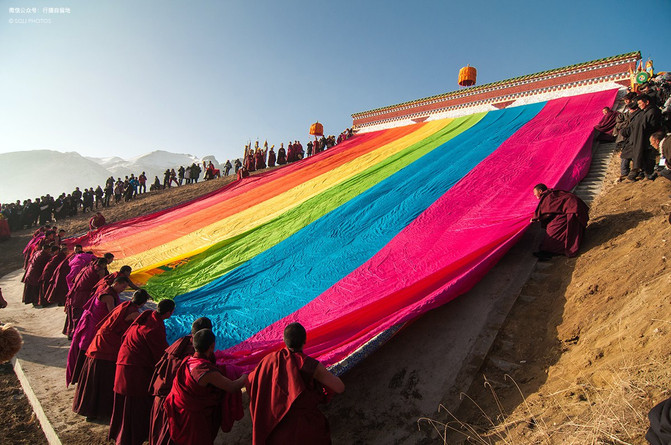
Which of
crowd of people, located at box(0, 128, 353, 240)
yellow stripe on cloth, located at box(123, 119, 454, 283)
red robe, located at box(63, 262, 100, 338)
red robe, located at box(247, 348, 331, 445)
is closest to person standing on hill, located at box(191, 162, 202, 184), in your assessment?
crowd of people, located at box(0, 128, 353, 240)

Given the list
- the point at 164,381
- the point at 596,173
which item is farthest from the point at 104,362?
the point at 596,173

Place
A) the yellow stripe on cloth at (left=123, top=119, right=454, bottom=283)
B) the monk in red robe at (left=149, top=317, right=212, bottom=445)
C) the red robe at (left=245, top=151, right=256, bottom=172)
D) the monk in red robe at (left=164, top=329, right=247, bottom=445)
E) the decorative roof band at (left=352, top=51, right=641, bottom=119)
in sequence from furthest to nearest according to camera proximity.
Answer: the red robe at (left=245, top=151, right=256, bottom=172), the decorative roof band at (left=352, top=51, right=641, bottom=119), the yellow stripe on cloth at (left=123, top=119, right=454, bottom=283), the monk in red robe at (left=149, top=317, right=212, bottom=445), the monk in red robe at (left=164, top=329, right=247, bottom=445)

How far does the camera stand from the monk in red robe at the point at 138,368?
2.80 metres

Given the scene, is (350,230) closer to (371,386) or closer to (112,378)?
(371,386)

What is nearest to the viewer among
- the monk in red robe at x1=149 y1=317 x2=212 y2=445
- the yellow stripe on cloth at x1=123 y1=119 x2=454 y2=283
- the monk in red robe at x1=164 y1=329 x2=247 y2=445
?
the monk in red robe at x1=164 y1=329 x2=247 y2=445

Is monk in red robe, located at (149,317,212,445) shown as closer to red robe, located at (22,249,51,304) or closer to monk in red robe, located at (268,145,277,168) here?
red robe, located at (22,249,51,304)

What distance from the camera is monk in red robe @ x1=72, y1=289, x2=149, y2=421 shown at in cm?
317

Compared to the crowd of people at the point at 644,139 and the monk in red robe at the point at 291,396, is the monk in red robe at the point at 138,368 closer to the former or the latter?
the monk in red robe at the point at 291,396

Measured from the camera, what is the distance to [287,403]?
1.96m

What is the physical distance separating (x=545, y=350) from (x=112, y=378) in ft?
11.8

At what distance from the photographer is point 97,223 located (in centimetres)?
967

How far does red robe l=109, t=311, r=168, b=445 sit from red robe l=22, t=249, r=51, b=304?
5137 mm

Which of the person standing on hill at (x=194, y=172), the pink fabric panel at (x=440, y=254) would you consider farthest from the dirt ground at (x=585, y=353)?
the person standing on hill at (x=194, y=172)

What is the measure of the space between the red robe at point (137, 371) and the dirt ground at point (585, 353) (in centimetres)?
43
